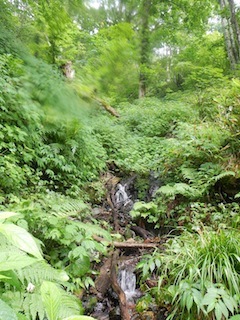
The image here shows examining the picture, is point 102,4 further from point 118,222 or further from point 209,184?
point 118,222

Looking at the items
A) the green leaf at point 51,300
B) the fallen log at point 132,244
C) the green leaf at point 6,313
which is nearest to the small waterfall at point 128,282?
the fallen log at point 132,244

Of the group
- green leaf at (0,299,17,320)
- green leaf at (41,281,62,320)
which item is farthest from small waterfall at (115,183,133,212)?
green leaf at (0,299,17,320)

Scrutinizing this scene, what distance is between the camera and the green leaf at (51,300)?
1.69ft

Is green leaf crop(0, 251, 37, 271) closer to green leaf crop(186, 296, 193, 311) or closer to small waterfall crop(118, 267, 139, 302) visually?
green leaf crop(186, 296, 193, 311)

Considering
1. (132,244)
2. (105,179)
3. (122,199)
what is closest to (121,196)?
(122,199)

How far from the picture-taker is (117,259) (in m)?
2.44

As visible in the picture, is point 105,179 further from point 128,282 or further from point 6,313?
point 6,313

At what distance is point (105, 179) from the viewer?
4.55 meters

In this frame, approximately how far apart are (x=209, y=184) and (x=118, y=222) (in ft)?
4.55

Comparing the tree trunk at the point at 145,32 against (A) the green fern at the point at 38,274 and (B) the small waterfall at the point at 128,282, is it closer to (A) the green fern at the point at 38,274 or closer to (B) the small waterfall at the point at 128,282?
(A) the green fern at the point at 38,274

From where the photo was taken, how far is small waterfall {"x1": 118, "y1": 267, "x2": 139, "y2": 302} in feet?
7.02

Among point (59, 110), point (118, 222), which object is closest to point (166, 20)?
point (59, 110)

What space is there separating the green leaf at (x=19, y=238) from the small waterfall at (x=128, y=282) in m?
1.90

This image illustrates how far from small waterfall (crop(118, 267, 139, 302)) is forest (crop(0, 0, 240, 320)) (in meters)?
0.01
